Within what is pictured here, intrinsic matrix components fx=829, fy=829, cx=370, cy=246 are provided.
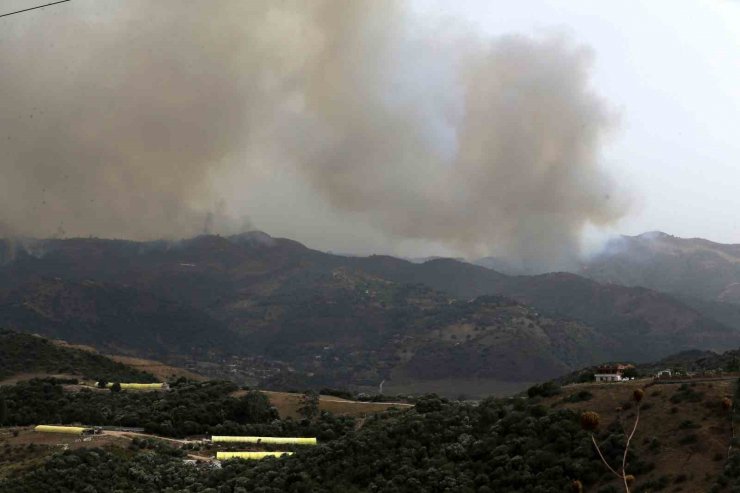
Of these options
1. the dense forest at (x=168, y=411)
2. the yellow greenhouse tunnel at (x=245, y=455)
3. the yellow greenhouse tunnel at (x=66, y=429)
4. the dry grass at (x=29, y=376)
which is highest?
the dry grass at (x=29, y=376)

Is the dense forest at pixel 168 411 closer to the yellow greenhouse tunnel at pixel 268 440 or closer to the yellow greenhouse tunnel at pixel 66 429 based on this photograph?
the yellow greenhouse tunnel at pixel 268 440

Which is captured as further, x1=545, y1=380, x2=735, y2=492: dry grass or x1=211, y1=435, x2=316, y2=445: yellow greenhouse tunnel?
x1=211, y1=435, x2=316, y2=445: yellow greenhouse tunnel

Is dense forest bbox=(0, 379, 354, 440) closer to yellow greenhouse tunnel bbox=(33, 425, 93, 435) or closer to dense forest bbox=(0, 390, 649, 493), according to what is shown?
yellow greenhouse tunnel bbox=(33, 425, 93, 435)

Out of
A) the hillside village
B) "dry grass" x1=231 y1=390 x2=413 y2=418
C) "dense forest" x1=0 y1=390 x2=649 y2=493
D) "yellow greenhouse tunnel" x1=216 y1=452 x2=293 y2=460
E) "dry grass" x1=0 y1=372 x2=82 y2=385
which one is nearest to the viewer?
the hillside village

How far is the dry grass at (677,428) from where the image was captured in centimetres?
6625

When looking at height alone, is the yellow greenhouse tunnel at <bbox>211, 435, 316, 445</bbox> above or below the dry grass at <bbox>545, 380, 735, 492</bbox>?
below

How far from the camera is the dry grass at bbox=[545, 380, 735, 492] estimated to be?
217 ft

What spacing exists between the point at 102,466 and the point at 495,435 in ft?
146

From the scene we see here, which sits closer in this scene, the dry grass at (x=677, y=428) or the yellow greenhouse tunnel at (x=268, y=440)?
the dry grass at (x=677, y=428)

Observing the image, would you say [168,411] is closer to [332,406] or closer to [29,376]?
[332,406]

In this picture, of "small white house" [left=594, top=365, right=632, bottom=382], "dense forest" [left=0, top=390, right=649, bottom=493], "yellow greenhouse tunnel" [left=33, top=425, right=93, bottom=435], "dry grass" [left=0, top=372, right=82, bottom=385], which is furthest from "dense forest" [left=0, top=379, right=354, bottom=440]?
"small white house" [left=594, top=365, right=632, bottom=382]

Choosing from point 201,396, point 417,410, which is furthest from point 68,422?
point 417,410

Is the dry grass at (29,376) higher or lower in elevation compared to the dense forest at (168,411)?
higher

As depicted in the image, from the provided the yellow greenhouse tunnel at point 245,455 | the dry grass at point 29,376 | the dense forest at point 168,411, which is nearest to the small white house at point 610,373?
the dense forest at point 168,411
